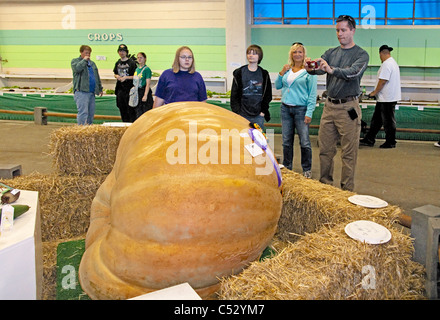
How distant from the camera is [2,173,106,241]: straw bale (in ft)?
10.1

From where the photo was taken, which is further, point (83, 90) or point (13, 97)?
point (13, 97)

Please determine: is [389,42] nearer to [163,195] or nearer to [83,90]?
[83,90]

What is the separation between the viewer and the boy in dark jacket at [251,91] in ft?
13.9

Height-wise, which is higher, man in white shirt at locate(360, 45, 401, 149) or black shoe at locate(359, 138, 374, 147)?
man in white shirt at locate(360, 45, 401, 149)

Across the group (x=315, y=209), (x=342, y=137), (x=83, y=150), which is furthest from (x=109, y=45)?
(x=315, y=209)

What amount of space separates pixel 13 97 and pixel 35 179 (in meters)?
7.28

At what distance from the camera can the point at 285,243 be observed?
2.86 meters

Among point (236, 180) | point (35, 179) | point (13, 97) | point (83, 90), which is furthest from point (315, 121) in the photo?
point (13, 97)

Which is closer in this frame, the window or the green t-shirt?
the green t-shirt

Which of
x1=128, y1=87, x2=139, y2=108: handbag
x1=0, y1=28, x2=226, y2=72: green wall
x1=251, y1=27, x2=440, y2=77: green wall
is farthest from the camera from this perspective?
x1=0, y1=28, x2=226, y2=72: green wall

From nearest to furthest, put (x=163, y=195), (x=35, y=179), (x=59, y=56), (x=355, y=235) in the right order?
(x=163, y=195) → (x=355, y=235) → (x=35, y=179) → (x=59, y=56)

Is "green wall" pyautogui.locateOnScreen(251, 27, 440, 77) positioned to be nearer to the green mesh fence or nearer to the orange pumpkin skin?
the green mesh fence

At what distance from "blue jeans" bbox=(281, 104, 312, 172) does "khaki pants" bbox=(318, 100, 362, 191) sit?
0.54 metres

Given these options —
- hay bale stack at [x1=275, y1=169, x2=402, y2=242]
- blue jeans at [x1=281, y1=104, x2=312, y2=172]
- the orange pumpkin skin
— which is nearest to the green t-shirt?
blue jeans at [x1=281, y1=104, x2=312, y2=172]
